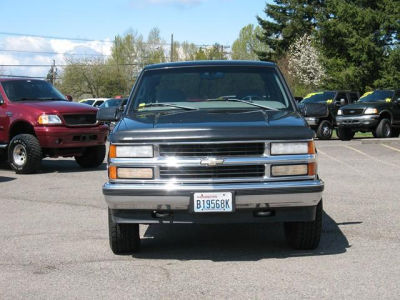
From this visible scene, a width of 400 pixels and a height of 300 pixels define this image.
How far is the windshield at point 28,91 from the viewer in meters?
14.0

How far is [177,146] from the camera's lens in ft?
18.7

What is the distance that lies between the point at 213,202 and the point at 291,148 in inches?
32.1

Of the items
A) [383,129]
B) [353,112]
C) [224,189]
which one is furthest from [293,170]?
[383,129]

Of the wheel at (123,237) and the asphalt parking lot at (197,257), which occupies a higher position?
the wheel at (123,237)

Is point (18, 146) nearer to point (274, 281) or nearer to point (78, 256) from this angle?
point (78, 256)

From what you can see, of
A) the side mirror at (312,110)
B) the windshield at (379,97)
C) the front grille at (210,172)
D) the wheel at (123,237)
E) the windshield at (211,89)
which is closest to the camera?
the front grille at (210,172)

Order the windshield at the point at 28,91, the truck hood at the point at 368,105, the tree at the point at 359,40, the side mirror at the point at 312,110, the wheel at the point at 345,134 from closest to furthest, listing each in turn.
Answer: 1. the side mirror at the point at 312,110
2. the windshield at the point at 28,91
3. the truck hood at the point at 368,105
4. the wheel at the point at 345,134
5. the tree at the point at 359,40

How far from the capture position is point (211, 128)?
18.7ft

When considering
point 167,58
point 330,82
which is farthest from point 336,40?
point 167,58

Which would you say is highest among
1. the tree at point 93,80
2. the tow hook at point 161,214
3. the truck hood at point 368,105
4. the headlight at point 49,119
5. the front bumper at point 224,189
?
the front bumper at point 224,189

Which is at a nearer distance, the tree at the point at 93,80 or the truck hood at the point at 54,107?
the truck hood at the point at 54,107

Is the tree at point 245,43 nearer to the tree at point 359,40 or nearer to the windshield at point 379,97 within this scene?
the tree at point 359,40

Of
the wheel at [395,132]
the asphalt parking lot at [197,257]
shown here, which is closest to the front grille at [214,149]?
the asphalt parking lot at [197,257]

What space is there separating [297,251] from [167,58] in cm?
7956
